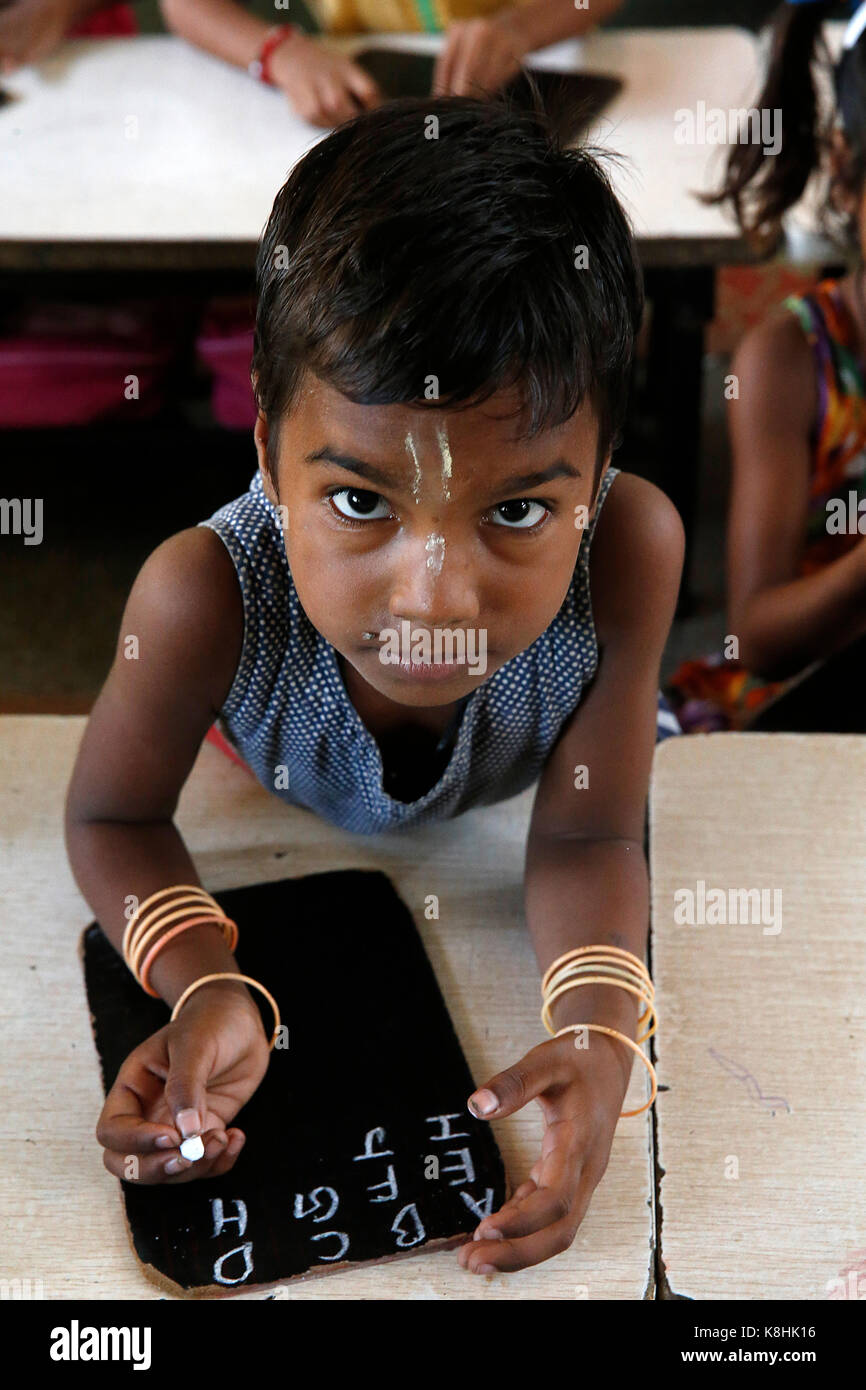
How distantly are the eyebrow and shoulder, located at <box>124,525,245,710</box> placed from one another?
219mm

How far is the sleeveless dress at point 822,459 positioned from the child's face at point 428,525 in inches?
33.2

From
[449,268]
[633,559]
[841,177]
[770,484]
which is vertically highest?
[449,268]

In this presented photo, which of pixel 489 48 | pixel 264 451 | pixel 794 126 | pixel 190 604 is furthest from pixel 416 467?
pixel 489 48

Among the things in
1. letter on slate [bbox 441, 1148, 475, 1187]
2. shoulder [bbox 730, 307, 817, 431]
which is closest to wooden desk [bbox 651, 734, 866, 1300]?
letter on slate [bbox 441, 1148, 475, 1187]

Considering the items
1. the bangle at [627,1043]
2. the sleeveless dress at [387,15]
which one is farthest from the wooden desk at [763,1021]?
the sleeveless dress at [387,15]

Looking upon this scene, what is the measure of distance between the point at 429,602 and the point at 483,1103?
30cm

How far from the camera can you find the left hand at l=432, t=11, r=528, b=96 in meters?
2.06

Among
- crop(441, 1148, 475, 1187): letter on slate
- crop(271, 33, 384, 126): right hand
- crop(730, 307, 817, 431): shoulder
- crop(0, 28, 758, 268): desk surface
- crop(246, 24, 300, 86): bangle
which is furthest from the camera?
crop(246, 24, 300, 86): bangle

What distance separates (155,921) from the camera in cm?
94

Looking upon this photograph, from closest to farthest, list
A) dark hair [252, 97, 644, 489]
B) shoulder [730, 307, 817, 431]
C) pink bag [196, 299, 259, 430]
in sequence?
dark hair [252, 97, 644, 489] → shoulder [730, 307, 817, 431] → pink bag [196, 299, 259, 430]

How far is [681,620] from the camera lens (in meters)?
2.54

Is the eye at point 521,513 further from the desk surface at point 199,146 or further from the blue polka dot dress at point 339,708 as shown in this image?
the desk surface at point 199,146

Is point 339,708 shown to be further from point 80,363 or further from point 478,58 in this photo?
point 80,363

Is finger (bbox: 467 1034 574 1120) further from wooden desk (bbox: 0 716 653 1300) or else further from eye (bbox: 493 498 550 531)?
eye (bbox: 493 498 550 531)
